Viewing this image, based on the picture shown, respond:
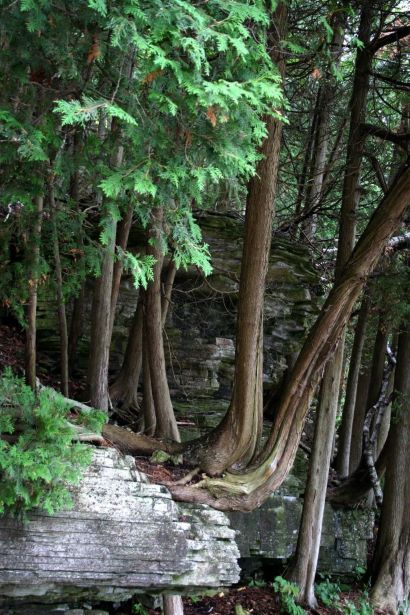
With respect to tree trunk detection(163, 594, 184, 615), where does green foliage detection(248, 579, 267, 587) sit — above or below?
below

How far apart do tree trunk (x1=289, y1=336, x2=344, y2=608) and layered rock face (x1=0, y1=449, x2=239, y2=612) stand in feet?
8.81

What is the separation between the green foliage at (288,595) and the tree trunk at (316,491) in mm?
131

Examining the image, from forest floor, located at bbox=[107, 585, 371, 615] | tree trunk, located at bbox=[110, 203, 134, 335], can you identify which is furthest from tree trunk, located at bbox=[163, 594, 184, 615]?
tree trunk, located at bbox=[110, 203, 134, 335]

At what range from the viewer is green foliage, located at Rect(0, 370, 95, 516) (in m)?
3.44

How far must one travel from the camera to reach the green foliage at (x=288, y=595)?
6645mm

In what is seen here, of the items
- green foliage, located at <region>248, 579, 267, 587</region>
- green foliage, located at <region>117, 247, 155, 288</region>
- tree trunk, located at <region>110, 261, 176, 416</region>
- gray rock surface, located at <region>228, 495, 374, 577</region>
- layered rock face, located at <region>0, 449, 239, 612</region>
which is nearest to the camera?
layered rock face, located at <region>0, 449, 239, 612</region>

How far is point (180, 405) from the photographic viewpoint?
7.60 meters

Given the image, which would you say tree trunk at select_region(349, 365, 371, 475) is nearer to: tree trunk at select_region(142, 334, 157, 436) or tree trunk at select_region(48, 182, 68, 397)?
tree trunk at select_region(142, 334, 157, 436)

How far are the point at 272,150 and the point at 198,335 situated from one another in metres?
3.58

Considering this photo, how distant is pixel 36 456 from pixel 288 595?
4.60m

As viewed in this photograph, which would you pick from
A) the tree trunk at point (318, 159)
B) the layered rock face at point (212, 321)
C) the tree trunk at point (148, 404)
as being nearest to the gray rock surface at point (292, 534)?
the layered rock face at point (212, 321)

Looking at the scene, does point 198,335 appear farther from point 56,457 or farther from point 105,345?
point 56,457

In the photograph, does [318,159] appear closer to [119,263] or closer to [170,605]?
[119,263]

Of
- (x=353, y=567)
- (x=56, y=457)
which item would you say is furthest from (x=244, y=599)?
(x=56, y=457)
